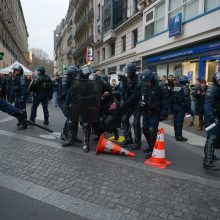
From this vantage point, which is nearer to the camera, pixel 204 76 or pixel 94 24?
pixel 204 76

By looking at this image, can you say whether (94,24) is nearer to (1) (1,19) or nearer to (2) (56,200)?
(1) (1,19)

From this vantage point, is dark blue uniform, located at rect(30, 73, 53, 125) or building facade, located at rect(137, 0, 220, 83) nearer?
dark blue uniform, located at rect(30, 73, 53, 125)

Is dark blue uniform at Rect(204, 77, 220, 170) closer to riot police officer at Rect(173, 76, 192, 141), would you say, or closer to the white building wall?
riot police officer at Rect(173, 76, 192, 141)

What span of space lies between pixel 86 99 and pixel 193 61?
991cm

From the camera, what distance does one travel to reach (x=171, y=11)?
16.5 meters

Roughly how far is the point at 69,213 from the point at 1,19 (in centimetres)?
3537

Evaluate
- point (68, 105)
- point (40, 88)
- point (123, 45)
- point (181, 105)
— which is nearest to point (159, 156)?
point (68, 105)

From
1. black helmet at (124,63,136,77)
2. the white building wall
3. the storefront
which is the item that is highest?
the white building wall

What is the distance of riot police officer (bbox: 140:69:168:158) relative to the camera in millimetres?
5996

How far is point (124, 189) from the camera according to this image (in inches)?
166

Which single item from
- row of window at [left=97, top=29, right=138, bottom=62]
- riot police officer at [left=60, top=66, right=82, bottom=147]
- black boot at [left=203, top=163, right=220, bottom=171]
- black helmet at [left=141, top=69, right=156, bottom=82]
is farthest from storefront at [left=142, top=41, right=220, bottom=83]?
black boot at [left=203, top=163, right=220, bottom=171]

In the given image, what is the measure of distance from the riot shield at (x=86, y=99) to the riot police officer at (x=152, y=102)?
0.95m

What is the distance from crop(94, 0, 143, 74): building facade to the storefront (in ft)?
14.1

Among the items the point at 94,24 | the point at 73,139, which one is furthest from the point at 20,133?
the point at 94,24
